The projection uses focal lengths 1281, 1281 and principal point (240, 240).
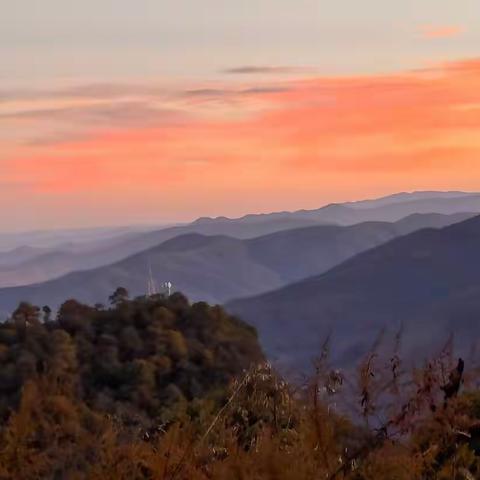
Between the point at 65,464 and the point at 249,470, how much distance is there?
1198mm

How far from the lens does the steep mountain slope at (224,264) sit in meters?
140

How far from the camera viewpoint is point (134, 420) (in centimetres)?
1018

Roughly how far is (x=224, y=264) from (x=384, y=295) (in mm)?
55050

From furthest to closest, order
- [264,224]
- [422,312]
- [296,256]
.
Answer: [264,224]
[296,256]
[422,312]

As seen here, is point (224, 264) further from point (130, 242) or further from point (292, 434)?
point (292, 434)

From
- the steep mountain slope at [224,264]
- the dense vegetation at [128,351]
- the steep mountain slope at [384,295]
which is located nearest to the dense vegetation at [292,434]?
the dense vegetation at [128,351]

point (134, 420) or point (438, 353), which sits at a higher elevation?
point (438, 353)

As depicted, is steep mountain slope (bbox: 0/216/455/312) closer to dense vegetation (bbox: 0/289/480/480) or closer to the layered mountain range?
the layered mountain range

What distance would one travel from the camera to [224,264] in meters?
161

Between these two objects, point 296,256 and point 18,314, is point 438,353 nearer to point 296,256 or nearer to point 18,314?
point 18,314

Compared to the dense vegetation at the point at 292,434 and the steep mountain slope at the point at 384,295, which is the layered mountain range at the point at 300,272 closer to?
the steep mountain slope at the point at 384,295

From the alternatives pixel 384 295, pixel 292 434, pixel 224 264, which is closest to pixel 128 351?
pixel 292 434

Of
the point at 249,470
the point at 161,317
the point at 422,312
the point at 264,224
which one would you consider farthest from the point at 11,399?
the point at 264,224

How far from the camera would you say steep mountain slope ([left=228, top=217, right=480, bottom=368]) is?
86.9 m
